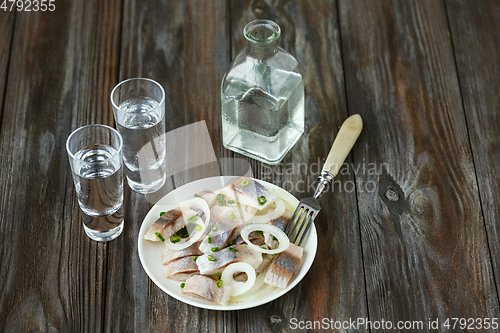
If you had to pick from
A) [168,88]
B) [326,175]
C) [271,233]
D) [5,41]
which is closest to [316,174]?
[326,175]

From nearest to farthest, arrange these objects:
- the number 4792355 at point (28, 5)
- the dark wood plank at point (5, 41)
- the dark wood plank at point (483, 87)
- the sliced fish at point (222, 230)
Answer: the sliced fish at point (222, 230), the dark wood plank at point (483, 87), the dark wood plank at point (5, 41), the number 4792355 at point (28, 5)

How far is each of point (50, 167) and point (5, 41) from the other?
66cm

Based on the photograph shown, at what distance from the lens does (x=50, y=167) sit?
164 centimetres

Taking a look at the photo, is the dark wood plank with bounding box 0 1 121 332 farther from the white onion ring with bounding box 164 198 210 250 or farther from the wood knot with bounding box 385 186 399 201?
the wood knot with bounding box 385 186 399 201

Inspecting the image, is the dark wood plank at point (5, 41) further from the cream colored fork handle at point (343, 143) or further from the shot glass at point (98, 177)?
the cream colored fork handle at point (343, 143)

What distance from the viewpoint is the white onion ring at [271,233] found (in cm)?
131

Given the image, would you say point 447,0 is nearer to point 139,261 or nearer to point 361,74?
point 361,74

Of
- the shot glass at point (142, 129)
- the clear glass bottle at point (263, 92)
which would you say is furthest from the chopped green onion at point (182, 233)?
the clear glass bottle at point (263, 92)

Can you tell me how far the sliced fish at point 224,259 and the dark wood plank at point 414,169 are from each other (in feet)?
1.02

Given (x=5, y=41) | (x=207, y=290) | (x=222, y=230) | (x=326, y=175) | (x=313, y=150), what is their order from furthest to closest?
(x=5, y=41)
(x=313, y=150)
(x=326, y=175)
(x=222, y=230)
(x=207, y=290)

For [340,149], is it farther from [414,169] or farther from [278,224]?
[278,224]

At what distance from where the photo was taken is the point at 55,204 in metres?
1.54

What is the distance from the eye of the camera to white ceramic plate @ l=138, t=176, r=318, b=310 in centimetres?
123

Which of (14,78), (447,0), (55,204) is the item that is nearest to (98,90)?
(14,78)
